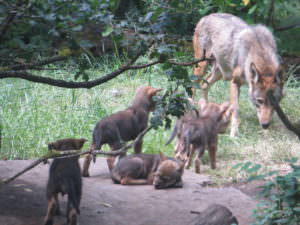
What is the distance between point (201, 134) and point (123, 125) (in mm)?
1196

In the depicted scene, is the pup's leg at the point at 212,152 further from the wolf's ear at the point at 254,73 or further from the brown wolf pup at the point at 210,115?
the wolf's ear at the point at 254,73

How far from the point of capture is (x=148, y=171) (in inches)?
252

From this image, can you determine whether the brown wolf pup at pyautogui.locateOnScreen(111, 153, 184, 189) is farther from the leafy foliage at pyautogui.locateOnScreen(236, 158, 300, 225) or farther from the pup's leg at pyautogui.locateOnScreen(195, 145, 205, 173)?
the leafy foliage at pyautogui.locateOnScreen(236, 158, 300, 225)

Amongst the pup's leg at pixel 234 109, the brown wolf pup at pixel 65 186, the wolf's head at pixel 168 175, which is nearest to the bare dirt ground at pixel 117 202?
the wolf's head at pixel 168 175

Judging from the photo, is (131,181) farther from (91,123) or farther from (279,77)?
(279,77)

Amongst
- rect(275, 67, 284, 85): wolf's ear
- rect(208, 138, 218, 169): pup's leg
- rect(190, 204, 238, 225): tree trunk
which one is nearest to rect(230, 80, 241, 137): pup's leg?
rect(275, 67, 284, 85): wolf's ear

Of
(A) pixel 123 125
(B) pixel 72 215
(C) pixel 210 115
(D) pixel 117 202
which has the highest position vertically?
(C) pixel 210 115

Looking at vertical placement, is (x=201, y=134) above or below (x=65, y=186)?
above

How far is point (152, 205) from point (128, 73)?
22.5 feet

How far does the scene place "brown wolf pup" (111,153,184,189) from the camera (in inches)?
239

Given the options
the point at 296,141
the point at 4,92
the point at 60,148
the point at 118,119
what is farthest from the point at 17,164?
the point at 296,141

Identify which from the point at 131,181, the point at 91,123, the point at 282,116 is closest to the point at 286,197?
the point at 282,116

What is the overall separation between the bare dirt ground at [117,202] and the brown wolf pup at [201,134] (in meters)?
0.97

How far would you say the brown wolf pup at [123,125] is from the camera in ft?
21.3
